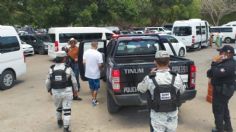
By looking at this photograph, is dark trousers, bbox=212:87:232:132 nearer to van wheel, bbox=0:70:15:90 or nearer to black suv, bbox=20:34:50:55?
van wheel, bbox=0:70:15:90

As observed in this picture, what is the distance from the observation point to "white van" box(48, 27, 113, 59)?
19.4m

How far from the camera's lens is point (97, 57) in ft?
27.8

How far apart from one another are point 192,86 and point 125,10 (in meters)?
21.3

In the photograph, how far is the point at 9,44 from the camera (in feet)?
37.8

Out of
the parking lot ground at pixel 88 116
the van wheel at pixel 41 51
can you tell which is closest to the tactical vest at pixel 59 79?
the parking lot ground at pixel 88 116

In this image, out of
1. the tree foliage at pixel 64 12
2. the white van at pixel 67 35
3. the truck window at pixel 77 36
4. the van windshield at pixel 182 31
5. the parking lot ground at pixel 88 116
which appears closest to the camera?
the parking lot ground at pixel 88 116

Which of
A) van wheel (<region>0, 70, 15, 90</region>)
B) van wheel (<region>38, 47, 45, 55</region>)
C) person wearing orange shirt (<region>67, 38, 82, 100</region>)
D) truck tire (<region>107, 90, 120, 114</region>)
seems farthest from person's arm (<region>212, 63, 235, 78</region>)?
van wheel (<region>38, 47, 45, 55</region>)

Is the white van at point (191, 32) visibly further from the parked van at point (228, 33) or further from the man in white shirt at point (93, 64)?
the man in white shirt at point (93, 64)

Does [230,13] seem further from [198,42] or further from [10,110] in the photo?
[10,110]

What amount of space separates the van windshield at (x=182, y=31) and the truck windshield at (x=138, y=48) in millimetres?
15739

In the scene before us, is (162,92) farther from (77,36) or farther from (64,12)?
(64,12)

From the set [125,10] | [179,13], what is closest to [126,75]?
[125,10]

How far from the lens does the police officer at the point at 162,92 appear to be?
163 inches

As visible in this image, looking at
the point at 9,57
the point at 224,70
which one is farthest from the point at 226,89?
the point at 9,57
